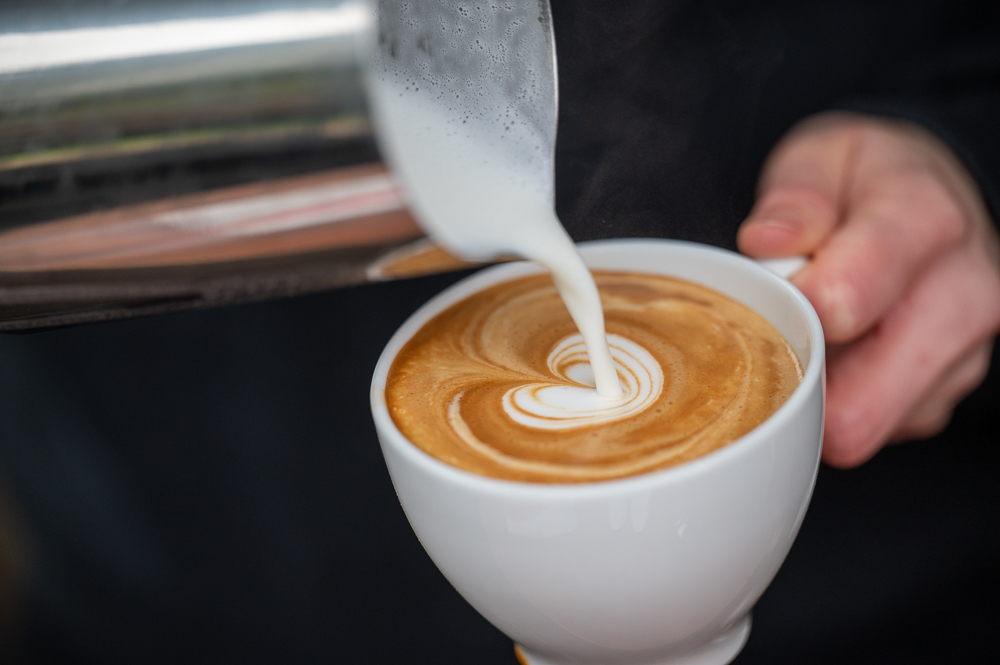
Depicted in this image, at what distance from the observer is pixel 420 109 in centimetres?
61

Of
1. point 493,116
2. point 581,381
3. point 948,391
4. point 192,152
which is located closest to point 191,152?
point 192,152

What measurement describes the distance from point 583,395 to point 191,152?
1.21 ft

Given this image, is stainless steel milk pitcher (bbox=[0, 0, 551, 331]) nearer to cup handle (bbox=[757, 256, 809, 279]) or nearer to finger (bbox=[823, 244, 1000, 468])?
cup handle (bbox=[757, 256, 809, 279])

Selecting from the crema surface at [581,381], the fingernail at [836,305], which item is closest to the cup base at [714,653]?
the crema surface at [581,381]

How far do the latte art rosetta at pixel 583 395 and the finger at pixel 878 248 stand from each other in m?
0.21

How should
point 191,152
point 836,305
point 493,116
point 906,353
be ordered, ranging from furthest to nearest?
point 906,353 → point 836,305 → point 493,116 → point 191,152

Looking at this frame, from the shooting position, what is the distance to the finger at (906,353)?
824 millimetres

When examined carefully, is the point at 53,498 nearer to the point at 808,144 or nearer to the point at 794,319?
the point at 794,319

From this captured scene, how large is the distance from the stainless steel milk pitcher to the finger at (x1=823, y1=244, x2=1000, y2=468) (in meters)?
0.54

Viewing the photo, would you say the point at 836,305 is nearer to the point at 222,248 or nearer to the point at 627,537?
the point at 627,537

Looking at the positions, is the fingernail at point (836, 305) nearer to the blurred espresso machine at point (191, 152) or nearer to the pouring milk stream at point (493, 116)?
the pouring milk stream at point (493, 116)

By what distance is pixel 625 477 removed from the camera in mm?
523

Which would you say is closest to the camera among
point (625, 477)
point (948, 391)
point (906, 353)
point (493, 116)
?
point (625, 477)

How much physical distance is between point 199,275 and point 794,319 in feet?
1.55
